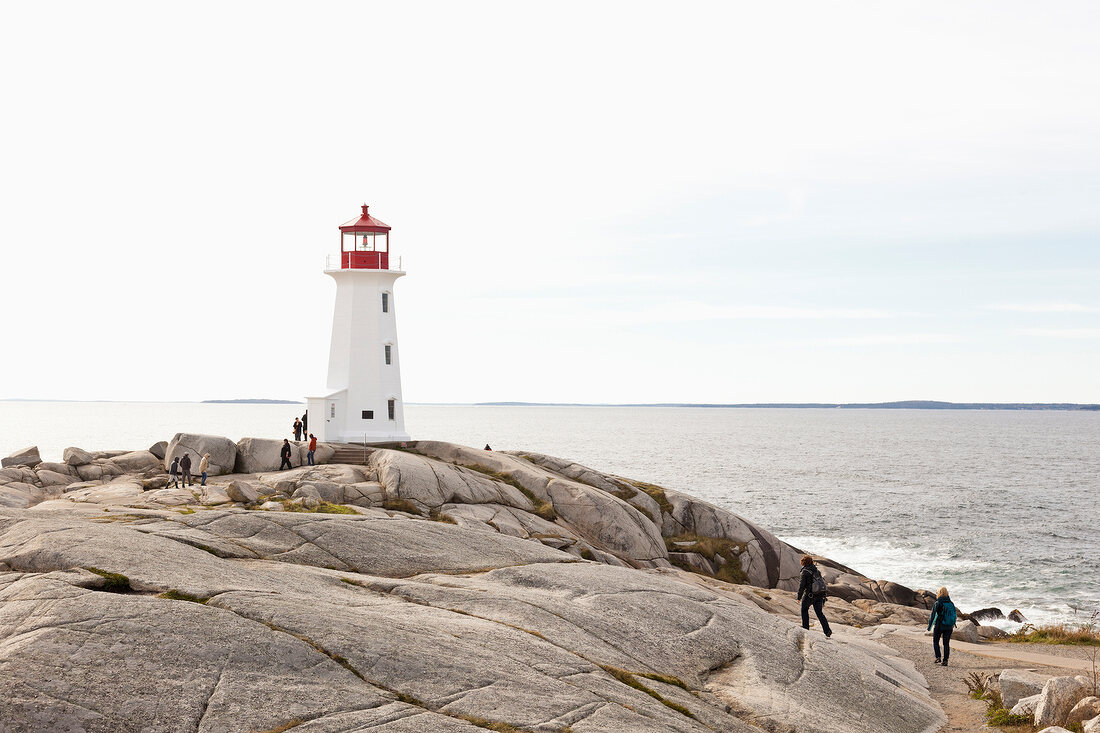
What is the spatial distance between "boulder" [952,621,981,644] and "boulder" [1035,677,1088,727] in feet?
40.6

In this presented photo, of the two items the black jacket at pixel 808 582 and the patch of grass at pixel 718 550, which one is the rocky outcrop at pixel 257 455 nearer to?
the patch of grass at pixel 718 550

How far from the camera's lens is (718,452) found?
151 metres

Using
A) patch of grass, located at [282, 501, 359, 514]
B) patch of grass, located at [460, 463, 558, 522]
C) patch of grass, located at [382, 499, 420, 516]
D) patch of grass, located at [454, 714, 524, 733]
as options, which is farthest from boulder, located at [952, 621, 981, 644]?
patch of grass, located at [454, 714, 524, 733]

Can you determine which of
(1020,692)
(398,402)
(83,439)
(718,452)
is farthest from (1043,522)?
(83,439)

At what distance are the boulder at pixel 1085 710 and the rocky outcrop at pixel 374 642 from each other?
8.32ft

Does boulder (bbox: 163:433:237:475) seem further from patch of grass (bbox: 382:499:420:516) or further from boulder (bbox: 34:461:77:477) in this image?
patch of grass (bbox: 382:499:420:516)

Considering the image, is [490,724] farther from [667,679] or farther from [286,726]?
[667,679]

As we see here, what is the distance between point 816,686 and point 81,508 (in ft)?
68.4

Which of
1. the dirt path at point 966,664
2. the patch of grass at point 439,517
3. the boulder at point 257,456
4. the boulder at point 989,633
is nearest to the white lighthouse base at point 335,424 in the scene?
the boulder at point 257,456

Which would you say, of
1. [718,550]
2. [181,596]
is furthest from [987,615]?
[181,596]

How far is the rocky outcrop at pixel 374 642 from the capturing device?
35.8 ft

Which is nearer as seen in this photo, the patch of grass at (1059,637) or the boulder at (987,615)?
the patch of grass at (1059,637)

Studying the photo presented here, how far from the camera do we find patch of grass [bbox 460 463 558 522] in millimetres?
37750

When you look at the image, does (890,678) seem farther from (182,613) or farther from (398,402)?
(398,402)
